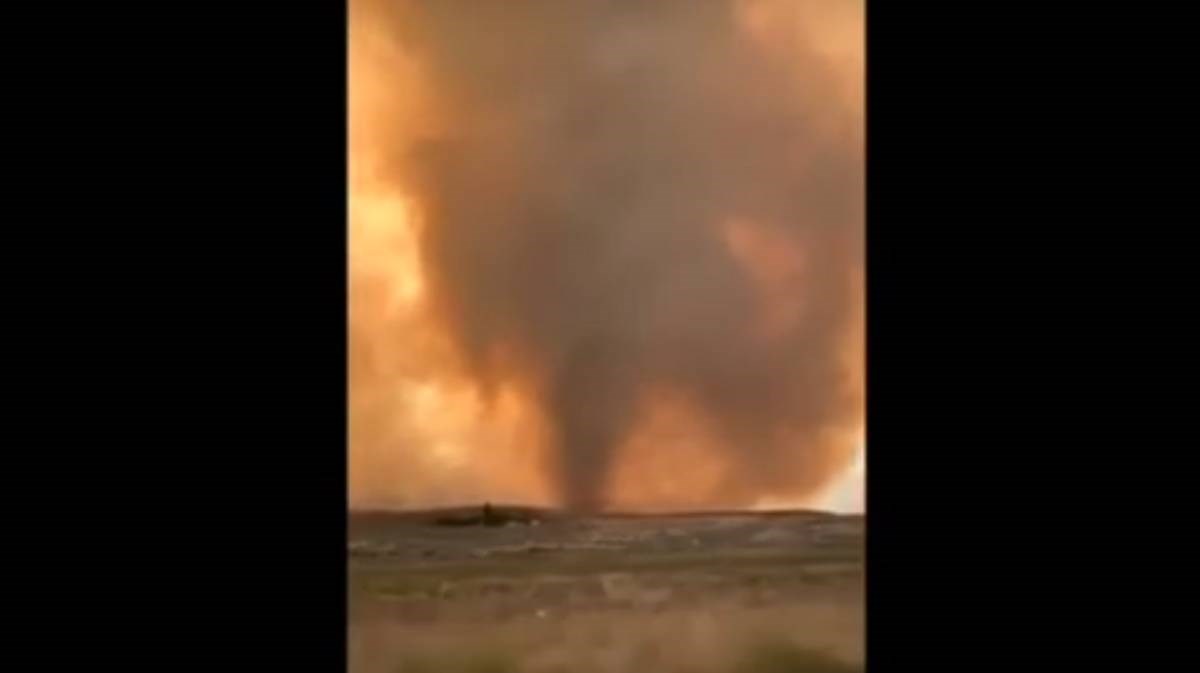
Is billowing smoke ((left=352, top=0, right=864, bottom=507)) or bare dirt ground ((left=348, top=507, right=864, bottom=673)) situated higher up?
billowing smoke ((left=352, top=0, right=864, bottom=507))

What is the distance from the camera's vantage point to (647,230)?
2018 millimetres

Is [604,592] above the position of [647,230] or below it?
below

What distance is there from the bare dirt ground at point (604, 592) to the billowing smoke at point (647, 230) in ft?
0.18

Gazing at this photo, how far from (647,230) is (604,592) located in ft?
1.53

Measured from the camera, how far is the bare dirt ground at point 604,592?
196 cm

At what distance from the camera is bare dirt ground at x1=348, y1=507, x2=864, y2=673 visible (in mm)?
1960

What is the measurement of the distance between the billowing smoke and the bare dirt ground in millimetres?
54

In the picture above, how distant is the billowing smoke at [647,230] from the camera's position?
2.00m

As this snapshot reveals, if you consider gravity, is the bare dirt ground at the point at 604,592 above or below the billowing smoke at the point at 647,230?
below

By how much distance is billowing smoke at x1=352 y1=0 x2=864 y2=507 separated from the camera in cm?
200
